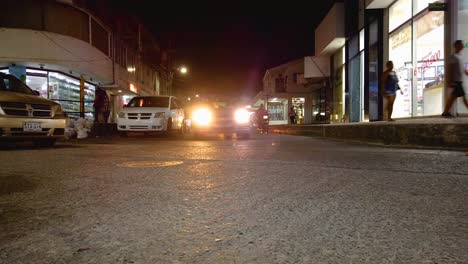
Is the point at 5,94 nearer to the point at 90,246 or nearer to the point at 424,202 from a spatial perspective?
the point at 90,246

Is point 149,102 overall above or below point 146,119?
above

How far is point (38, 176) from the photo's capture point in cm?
441

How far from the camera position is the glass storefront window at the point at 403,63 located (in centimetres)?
1310

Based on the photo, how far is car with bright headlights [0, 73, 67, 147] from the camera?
25.8ft

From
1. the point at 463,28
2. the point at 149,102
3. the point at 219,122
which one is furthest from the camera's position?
the point at 149,102

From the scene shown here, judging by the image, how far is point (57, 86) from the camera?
2142 cm

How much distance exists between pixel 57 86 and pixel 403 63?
1899cm

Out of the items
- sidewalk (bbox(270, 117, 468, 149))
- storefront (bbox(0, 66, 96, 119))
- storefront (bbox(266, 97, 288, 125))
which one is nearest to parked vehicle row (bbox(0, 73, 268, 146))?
sidewalk (bbox(270, 117, 468, 149))

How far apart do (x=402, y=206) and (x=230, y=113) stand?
37.4 ft

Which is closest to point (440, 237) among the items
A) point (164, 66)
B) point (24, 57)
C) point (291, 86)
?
point (24, 57)

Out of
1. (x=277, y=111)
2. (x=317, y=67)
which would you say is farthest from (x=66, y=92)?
(x=277, y=111)

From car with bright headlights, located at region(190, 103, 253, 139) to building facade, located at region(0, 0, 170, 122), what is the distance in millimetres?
7635

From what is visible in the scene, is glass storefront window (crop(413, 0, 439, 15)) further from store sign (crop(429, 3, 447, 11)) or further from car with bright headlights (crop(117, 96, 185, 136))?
car with bright headlights (crop(117, 96, 185, 136))

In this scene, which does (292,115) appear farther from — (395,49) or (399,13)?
(399,13)
